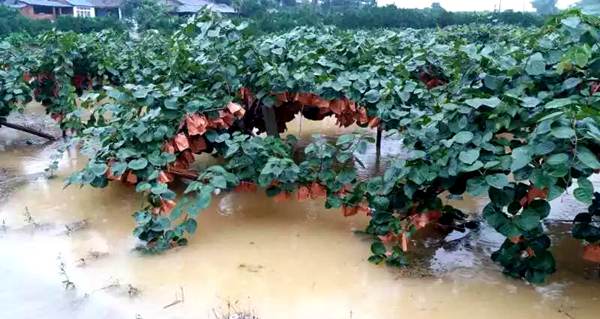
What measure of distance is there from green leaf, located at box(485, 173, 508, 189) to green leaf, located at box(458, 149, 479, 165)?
11cm

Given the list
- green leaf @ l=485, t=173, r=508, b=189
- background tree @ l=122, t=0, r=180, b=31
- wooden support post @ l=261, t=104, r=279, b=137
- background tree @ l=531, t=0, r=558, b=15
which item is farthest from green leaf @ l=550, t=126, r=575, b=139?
background tree @ l=531, t=0, r=558, b=15

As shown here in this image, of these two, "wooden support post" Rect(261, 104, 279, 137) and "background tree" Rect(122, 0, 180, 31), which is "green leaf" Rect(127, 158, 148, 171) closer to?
"wooden support post" Rect(261, 104, 279, 137)

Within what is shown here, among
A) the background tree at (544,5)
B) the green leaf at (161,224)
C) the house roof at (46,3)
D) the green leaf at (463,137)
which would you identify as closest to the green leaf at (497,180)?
the green leaf at (463,137)

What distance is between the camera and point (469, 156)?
2.65 metres

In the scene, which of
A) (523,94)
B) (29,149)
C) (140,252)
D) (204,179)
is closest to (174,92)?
(204,179)

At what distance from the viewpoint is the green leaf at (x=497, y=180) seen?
100 inches

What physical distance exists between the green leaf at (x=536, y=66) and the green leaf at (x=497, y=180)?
64 cm

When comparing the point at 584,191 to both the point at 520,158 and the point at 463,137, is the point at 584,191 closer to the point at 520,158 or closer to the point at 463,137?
the point at 520,158

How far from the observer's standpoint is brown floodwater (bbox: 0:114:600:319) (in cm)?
278

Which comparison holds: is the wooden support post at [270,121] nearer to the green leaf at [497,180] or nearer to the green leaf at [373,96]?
the green leaf at [373,96]

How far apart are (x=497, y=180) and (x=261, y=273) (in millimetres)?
1412

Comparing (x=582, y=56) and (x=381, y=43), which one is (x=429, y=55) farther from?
(x=582, y=56)

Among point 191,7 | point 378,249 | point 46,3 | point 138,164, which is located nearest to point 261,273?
point 378,249

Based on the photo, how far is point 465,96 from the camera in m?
2.91
